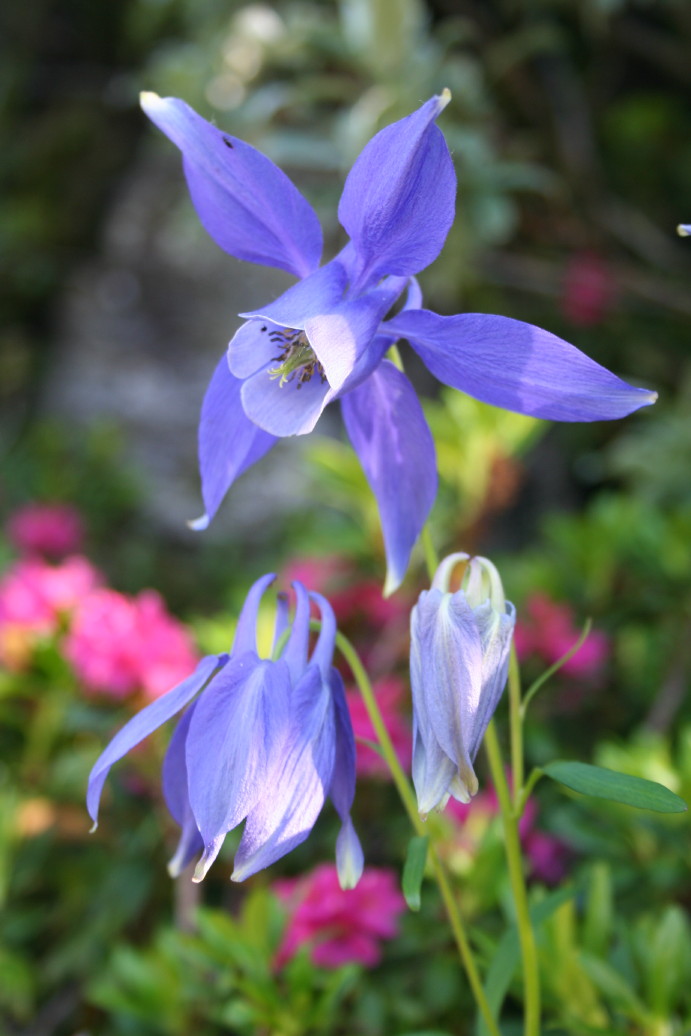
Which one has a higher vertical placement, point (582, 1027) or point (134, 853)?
point (582, 1027)

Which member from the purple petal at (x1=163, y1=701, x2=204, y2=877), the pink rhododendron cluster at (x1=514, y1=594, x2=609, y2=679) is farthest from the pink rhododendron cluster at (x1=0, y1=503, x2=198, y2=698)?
the purple petal at (x1=163, y1=701, x2=204, y2=877)

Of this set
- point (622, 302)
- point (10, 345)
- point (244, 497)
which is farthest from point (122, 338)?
point (622, 302)

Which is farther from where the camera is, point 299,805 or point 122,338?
point 122,338

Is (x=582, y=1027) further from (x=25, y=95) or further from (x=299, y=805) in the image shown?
(x=25, y=95)

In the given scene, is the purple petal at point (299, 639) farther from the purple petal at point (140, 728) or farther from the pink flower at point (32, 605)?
the pink flower at point (32, 605)

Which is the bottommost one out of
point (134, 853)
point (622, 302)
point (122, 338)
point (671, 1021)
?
point (122, 338)

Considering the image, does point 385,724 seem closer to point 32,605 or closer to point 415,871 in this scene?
point 32,605
